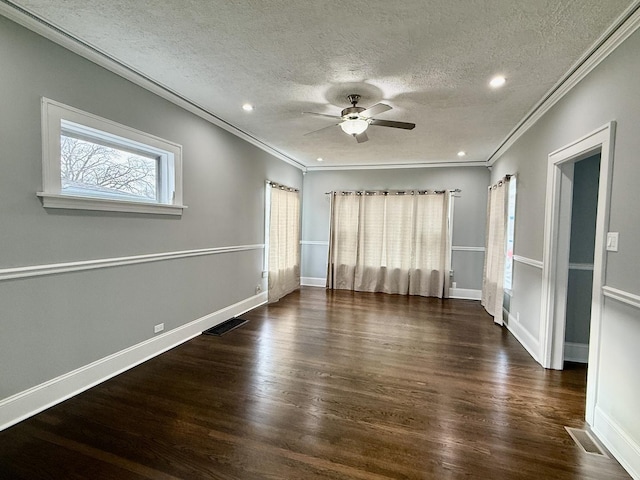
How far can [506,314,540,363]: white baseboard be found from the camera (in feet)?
10.1

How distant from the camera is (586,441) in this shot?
189 cm

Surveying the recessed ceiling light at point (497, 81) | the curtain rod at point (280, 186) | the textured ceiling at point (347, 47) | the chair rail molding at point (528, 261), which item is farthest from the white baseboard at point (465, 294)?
the recessed ceiling light at point (497, 81)

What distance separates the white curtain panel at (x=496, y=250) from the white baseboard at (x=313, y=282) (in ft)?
10.3

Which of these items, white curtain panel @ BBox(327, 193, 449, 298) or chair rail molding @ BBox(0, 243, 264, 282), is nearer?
chair rail molding @ BBox(0, 243, 264, 282)

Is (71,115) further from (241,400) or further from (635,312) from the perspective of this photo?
(635,312)

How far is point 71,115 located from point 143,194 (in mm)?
889

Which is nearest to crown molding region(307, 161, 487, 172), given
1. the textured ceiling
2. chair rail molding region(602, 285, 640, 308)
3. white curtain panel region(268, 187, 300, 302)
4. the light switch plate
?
white curtain panel region(268, 187, 300, 302)

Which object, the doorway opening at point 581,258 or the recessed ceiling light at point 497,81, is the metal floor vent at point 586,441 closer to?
the doorway opening at point 581,258

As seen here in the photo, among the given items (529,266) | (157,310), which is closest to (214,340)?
(157,310)

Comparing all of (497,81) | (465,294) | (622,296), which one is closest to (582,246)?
(622,296)

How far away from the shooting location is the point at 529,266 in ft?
11.2

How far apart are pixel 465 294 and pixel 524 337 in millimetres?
2501

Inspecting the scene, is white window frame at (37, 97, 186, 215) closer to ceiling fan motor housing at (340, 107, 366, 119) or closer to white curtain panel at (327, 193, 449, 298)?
ceiling fan motor housing at (340, 107, 366, 119)

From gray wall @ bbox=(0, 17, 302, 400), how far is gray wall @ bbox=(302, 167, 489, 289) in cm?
304
